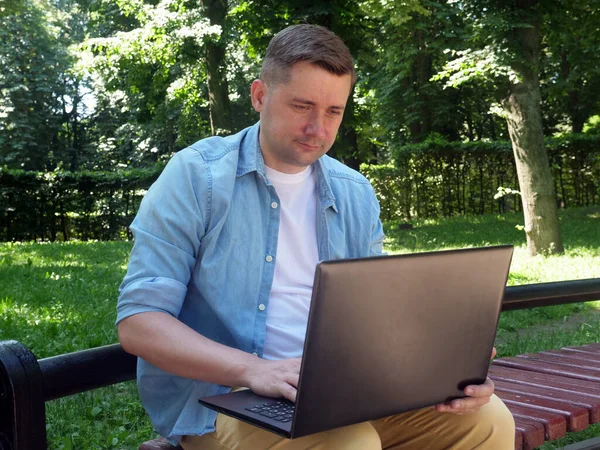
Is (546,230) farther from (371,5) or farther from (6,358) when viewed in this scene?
(6,358)

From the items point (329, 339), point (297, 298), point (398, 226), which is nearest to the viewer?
point (329, 339)

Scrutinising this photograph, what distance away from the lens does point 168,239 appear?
220 centimetres

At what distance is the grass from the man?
2.05m

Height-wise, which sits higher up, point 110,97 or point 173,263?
point 110,97

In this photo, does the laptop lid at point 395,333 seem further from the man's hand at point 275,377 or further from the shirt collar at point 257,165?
the shirt collar at point 257,165

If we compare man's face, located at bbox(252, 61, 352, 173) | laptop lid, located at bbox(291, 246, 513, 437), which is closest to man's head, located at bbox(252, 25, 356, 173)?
man's face, located at bbox(252, 61, 352, 173)

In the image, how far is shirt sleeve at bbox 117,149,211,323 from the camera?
211cm

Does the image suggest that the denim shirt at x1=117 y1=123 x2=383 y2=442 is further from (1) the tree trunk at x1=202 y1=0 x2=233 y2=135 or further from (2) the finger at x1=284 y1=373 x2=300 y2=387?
(1) the tree trunk at x1=202 y1=0 x2=233 y2=135

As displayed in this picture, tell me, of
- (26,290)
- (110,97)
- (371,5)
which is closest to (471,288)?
(26,290)

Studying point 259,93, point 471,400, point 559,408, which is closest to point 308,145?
point 259,93

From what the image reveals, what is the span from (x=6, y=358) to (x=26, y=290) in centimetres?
615

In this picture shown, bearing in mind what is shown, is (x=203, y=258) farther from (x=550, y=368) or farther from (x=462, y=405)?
(x=550, y=368)

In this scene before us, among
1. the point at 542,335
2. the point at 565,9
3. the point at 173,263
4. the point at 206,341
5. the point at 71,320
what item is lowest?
the point at 542,335

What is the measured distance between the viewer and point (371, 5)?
12312 mm
